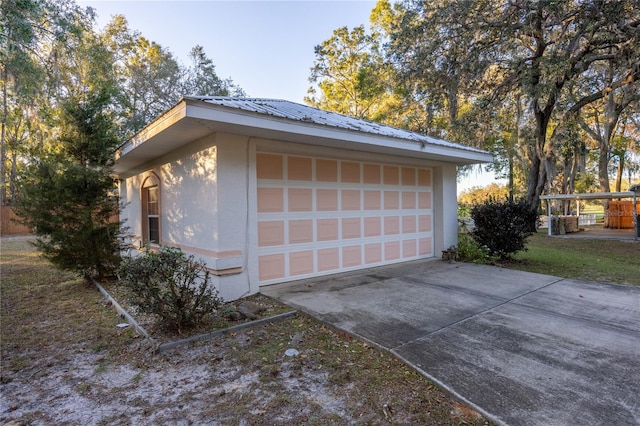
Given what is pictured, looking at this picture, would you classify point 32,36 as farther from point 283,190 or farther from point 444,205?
point 444,205

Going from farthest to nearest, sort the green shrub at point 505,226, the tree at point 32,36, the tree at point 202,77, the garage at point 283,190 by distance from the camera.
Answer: the tree at point 202,77
the green shrub at point 505,226
the tree at point 32,36
the garage at point 283,190

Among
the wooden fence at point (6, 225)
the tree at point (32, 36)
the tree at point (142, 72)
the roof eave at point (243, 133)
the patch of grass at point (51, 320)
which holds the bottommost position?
the patch of grass at point (51, 320)

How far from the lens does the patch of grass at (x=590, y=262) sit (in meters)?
6.88

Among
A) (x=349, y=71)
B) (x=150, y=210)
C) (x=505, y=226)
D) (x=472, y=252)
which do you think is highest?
(x=349, y=71)

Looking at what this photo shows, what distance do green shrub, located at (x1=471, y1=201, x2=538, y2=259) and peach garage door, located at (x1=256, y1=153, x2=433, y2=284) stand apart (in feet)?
4.61

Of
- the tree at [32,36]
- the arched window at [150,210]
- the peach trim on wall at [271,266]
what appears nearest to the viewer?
the peach trim on wall at [271,266]

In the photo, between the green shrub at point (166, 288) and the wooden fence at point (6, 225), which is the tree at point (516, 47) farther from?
the wooden fence at point (6, 225)

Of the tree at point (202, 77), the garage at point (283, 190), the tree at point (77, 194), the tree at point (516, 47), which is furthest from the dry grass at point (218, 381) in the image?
the tree at point (202, 77)

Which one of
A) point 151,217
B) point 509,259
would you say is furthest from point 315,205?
point 509,259

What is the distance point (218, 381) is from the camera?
274 cm

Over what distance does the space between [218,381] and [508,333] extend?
10.1 ft

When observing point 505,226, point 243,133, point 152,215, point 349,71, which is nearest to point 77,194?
point 152,215

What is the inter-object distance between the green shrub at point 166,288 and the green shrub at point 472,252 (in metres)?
6.68

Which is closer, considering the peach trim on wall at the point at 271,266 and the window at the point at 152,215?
the peach trim on wall at the point at 271,266
